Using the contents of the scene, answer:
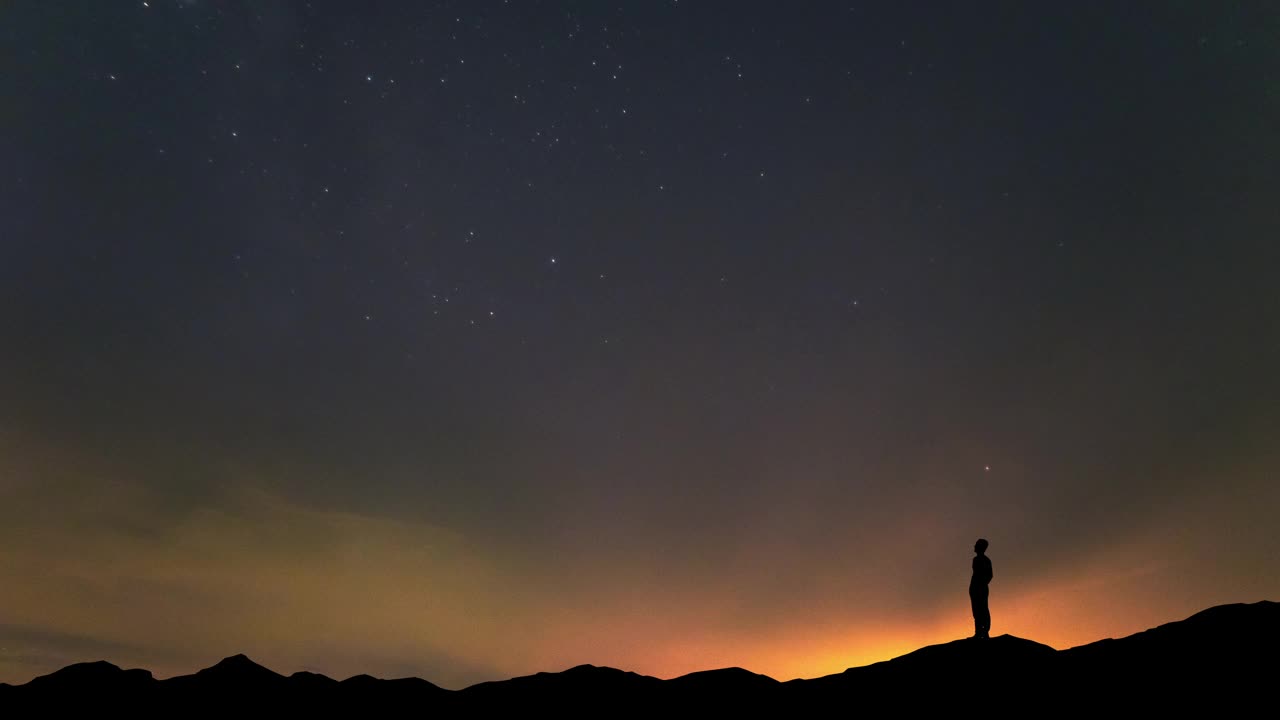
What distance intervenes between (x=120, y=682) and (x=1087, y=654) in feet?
77.0

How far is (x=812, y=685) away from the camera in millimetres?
18203

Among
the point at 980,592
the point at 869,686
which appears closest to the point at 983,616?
the point at 980,592

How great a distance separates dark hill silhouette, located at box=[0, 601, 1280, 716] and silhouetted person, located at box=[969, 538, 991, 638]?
310 millimetres

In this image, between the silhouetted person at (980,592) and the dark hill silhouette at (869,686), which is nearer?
the dark hill silhouette at (869,686)

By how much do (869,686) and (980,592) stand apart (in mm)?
3014

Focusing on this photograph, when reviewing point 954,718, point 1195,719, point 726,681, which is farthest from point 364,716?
point 1195,719

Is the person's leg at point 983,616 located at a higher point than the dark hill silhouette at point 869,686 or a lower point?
higher

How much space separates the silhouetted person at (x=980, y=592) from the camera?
1625cm

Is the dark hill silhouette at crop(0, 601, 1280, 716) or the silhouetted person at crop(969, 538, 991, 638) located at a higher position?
the silhouetted person at crop(969, 538, 991, 638)

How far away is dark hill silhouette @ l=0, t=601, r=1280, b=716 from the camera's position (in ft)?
45.0

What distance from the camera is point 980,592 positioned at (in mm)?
16281

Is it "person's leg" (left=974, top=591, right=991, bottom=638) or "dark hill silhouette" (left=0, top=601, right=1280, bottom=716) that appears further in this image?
"person's leg" (left=974, top=591, right=991, bottom=638)

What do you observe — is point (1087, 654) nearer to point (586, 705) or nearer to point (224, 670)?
point (586, 705)

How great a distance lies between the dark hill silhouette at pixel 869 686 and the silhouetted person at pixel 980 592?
12.2 inches
